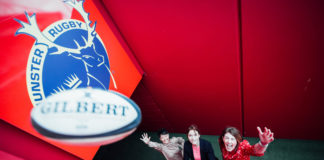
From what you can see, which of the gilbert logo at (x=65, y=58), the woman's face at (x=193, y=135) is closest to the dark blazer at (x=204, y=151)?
the woman's face at (x=193, y=135)

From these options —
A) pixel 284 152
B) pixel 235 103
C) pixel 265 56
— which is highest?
pixel 265 56

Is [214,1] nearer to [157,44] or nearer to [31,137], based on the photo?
[157,44]

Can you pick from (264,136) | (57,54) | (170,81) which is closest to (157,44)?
(170,81)

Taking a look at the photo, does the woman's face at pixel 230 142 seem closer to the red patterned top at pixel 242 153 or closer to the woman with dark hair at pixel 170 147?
the red patterned top at pixel 242 153

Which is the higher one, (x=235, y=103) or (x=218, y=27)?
(x=218, y=27)

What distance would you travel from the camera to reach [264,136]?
5.60ft

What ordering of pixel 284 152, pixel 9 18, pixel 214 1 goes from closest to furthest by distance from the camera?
pixel 9 18
pixel 214 1
pixel 284 152

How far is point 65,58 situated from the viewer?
73.9 inches

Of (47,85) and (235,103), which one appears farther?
(235,103)

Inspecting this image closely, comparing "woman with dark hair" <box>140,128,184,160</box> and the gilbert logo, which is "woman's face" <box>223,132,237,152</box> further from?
the gilbert logo

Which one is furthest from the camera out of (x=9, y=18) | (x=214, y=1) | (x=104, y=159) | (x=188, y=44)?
(x=104, y=159)

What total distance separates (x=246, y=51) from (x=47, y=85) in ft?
7.61

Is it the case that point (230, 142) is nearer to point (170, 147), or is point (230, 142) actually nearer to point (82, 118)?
point (170, 147)

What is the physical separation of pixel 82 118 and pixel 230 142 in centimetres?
143
